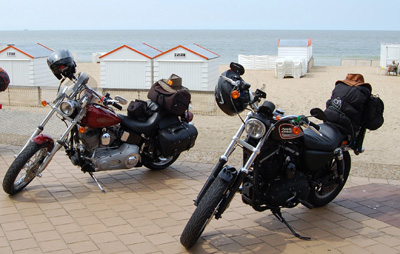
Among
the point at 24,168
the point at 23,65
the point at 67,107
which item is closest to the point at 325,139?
the point at 67,107

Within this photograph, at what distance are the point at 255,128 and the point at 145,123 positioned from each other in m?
2.09

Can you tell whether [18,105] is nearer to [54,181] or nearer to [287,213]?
[54,181]

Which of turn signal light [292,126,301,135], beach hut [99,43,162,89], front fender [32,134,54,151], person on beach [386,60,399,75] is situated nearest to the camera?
turn signal light [292,126,301,135]

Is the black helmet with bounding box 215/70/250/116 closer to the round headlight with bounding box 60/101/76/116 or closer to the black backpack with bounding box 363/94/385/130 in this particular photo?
the black backpack with bounding box 363/94/385/130

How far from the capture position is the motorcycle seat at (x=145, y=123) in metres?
6.06

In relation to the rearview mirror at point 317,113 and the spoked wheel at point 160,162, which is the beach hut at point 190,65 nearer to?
the spoked wheel at point 160,162

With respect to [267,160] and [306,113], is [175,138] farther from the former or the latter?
[306,113]

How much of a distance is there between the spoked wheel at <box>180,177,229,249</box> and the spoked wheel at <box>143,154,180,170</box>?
2.27m

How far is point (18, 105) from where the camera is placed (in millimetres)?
12953

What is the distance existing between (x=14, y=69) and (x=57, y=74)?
9.84m

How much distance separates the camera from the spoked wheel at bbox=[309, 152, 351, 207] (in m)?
5.30

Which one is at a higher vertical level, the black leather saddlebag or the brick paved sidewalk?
the black leather saddlebag

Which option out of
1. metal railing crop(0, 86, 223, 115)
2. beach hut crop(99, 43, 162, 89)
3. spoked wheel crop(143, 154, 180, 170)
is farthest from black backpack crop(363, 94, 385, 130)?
beach hut crop(99, 43, 162, 89)

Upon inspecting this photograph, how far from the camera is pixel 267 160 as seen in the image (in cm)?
466
